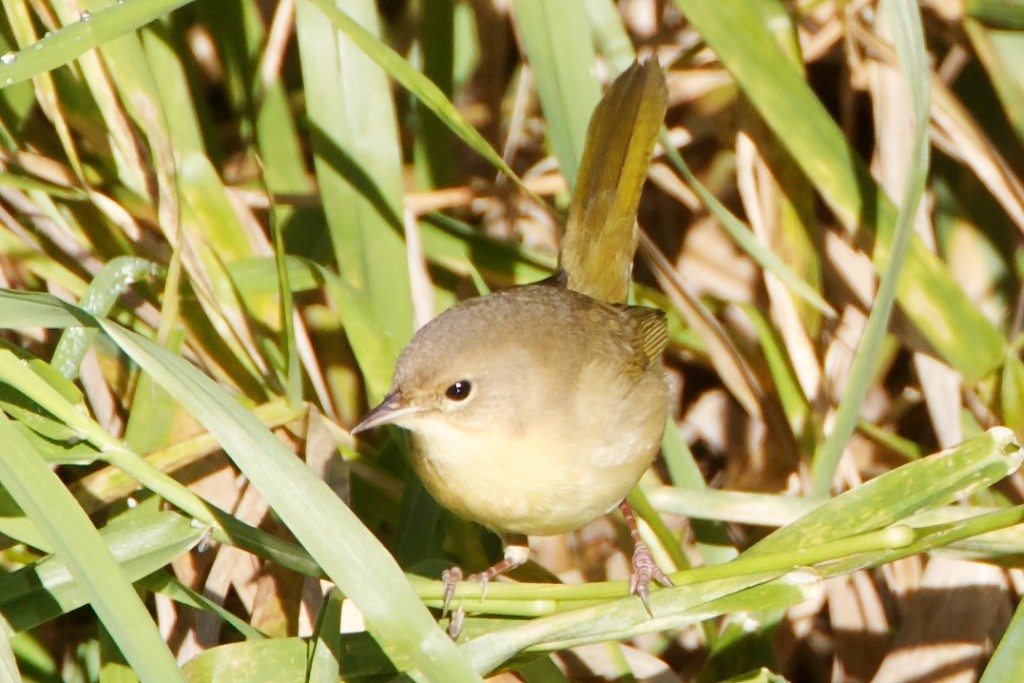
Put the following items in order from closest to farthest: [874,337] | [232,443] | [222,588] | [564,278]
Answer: [232,443], [874,337], [222,588], [564,278]

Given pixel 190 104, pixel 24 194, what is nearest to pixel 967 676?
pixel 190 104

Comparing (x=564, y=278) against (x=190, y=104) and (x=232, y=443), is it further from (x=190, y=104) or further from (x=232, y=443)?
(x=232, y=443)

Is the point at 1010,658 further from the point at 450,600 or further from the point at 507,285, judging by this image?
the point at 507,285

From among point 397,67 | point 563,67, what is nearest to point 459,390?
point 397,67

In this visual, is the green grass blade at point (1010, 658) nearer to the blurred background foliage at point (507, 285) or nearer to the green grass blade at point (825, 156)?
the blurred background foliage at point (507, 285)

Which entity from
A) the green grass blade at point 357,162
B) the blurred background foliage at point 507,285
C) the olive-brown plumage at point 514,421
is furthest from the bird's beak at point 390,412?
the green grass blade at point 357,162

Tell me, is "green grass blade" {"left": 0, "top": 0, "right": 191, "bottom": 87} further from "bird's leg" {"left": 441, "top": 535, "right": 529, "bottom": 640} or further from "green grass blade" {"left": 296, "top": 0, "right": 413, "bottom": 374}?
"bird's leg" {"left": 441, "top": 535, "right": 529, "bottom": 640}

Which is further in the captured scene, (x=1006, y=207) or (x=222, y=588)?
(x=1006, y=207)

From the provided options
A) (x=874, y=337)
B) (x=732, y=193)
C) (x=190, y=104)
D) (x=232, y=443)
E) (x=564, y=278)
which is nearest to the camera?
(x=232, y=443)
